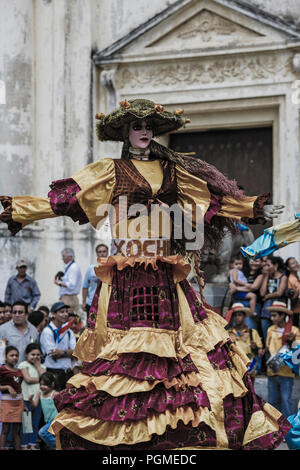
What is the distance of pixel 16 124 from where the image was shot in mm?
13484

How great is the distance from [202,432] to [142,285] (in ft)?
3.41

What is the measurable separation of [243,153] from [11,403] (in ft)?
21.7

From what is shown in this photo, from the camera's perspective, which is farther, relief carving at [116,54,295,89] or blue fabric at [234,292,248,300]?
relief carving at [116,54,295,89]

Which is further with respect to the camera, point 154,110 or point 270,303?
point 270,303

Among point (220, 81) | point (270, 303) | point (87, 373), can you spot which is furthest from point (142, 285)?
point (220, 81)

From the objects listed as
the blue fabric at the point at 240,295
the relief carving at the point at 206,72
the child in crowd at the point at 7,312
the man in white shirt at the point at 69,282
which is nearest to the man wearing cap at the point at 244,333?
the blue fabric at the point at 240,295

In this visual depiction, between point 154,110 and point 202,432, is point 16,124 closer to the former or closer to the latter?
point 154,110

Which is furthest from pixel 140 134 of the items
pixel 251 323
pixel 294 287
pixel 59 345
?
pixel 294 287

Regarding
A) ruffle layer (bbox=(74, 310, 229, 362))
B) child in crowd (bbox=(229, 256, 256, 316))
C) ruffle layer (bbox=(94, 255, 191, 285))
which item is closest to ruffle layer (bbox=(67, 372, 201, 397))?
ruffle layer (bbox=(74, 310, 229, 362))

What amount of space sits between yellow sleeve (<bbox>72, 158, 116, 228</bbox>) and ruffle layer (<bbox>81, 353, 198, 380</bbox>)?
1.05 m

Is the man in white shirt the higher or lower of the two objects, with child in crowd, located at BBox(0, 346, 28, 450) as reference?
higher

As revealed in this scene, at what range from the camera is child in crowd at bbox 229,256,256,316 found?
1009 cm

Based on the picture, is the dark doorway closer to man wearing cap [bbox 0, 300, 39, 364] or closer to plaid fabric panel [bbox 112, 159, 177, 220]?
man wearing cap [bbox 0, 300, 39, 364]

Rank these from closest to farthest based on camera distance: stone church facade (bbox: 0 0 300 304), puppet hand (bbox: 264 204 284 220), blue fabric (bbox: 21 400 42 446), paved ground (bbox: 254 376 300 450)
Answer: puppet hand (bbox: 264 204 284 220)
blue fabric (bbox: 21 400 42 446)
paved ground (bbox: 254 376 300 450)
stone church facade (bbox: 0 0 300 304)
